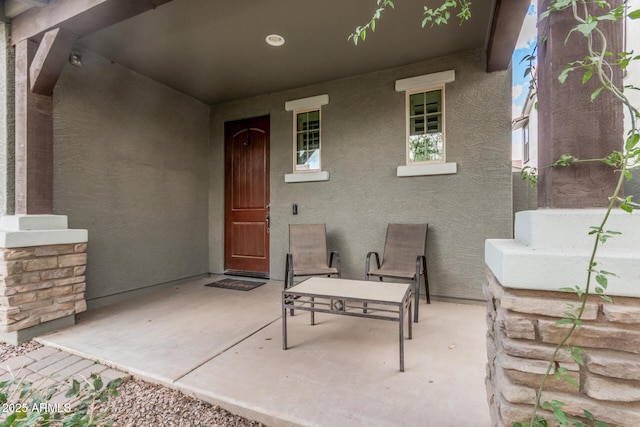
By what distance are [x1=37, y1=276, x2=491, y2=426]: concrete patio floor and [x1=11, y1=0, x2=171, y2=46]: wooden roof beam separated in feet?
8.20

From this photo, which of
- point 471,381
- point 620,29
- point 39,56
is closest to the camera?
point 620,29

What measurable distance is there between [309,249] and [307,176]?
0.99 metres

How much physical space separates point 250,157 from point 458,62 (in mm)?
2953

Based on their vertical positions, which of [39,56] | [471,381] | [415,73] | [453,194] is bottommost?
[471,381]

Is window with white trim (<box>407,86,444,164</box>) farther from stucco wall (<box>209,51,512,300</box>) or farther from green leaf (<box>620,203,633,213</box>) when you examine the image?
green leaf (<box>620,203,633,213</box>)

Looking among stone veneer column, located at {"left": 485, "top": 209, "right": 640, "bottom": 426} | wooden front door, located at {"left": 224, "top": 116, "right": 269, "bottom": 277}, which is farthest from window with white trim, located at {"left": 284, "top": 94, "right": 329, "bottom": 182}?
stone veneer column, located at {"left": 485, "top": 209, "right": 640, "bottom": 426}

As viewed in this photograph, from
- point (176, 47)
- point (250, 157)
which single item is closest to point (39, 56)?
point (176, 47)

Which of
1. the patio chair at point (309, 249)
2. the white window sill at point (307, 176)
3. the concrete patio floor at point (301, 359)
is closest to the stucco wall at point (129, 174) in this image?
the concrete patio floor at point (301, 359)

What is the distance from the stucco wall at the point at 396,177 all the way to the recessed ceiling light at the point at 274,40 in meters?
1.02

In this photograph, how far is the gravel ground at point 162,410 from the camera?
58.2 inches

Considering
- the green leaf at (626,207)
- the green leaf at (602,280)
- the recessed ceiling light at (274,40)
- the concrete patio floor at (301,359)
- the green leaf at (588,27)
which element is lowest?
the concrete patio floor at (301,359)

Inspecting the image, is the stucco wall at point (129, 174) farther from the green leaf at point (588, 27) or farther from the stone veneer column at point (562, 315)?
the green leaf at point (588, 27)

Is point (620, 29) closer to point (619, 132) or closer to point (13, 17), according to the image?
point (619, 132)

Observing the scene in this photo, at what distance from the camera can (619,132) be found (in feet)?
3.24
